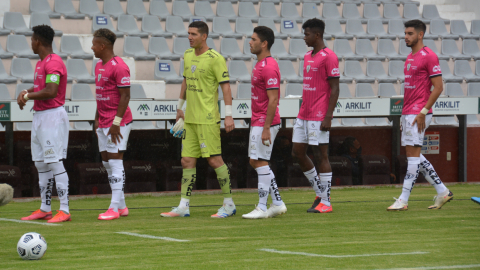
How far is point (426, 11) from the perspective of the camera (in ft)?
65.4

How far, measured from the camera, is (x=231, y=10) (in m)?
17.6

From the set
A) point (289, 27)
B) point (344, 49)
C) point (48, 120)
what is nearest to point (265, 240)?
point (48, 120)

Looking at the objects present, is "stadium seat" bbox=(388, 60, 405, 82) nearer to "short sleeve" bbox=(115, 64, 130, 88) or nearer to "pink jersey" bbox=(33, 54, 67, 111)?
"short sleeve" bbox=(115, 64, 130, 88)

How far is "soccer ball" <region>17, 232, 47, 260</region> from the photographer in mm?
4398

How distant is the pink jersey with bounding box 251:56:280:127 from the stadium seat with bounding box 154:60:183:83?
734cm

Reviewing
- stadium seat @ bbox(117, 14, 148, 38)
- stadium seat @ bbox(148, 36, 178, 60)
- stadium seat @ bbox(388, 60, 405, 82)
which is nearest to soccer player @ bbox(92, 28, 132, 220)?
stadium seat @ bbox(148, 36, 178, 60)

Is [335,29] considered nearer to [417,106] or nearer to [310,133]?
[417,106]

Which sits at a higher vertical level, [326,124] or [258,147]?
[326,124]

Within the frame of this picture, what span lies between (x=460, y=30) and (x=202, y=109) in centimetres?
1455

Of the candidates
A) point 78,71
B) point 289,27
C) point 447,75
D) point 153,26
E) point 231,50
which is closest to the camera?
point 78,71

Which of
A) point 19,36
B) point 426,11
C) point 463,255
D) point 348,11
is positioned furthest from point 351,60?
point 463,255

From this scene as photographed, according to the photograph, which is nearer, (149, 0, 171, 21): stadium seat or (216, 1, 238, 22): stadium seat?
(149, 0, 171, 21): stadium seat

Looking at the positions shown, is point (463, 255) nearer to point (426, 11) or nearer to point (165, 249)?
point (165, 249)

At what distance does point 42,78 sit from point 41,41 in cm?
42
